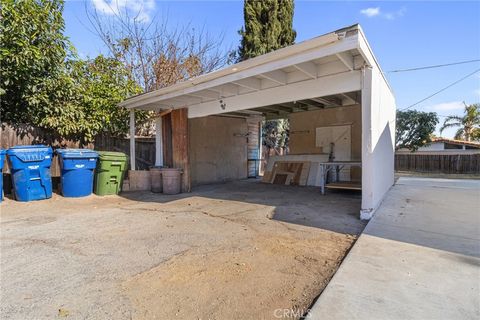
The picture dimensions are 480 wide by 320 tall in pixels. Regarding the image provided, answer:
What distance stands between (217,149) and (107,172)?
12.8 feet

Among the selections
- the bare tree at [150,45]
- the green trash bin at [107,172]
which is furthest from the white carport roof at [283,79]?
the bare tree at [150,45]

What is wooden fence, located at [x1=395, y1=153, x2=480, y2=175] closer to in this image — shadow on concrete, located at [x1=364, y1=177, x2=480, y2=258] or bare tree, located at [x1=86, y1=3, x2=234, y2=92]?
shadow on concrete, located at [x1=364, y1=177, x2=480, y2=258]

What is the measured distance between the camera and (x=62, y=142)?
7203mm

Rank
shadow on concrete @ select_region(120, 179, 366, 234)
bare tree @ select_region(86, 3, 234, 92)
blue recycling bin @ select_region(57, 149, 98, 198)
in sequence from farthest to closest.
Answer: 1. bare tree @ select_region(86, 3, 234, 92)
2. blue recycling bin @ select_region(57, 149, 98, 198)
3. shadow on concrete @ select_region(120, 179, 366, 234)

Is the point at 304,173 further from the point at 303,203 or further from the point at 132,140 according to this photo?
the point at 132,140

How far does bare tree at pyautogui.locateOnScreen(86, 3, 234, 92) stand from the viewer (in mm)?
12297

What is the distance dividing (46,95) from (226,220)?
17.9 ft

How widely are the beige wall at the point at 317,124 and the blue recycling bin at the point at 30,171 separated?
7558mm

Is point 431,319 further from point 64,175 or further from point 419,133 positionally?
point 419,133

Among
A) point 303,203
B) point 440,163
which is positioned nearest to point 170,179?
point 303,203

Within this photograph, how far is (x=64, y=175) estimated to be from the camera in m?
6.26

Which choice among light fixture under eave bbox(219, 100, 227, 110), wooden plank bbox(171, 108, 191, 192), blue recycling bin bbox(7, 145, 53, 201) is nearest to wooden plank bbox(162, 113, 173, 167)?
wooden plank bbox(171, 108, 191, 192)

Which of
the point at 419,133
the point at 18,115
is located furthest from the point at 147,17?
the point at 419,133

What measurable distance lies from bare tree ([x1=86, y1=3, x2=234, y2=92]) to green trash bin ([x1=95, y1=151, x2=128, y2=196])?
6.82 meters
